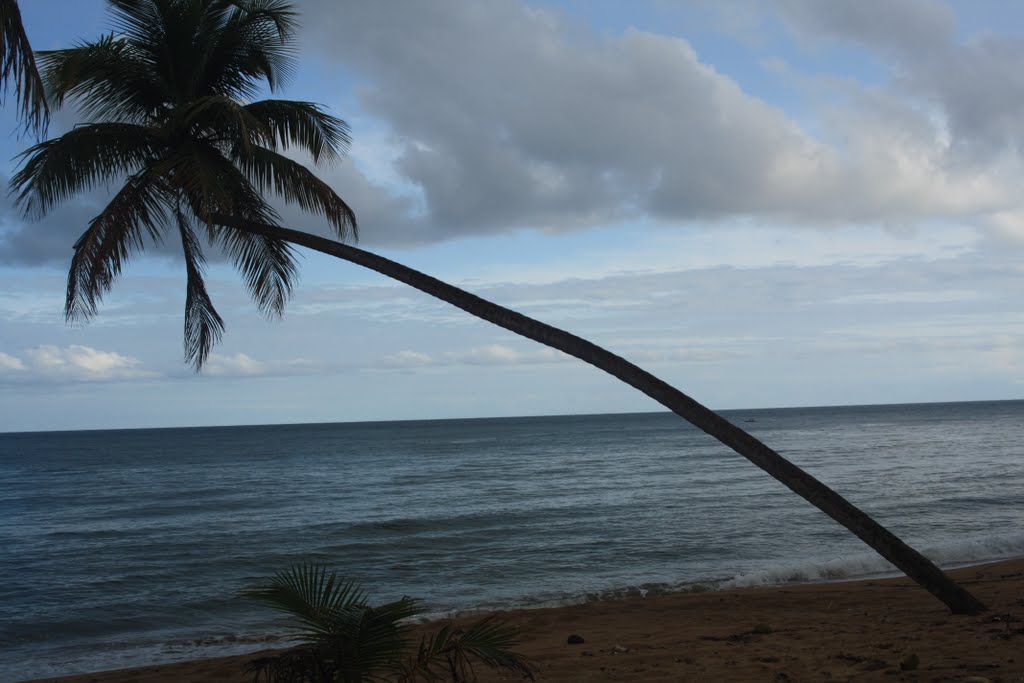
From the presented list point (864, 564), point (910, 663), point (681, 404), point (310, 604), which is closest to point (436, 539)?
point (864, 564)

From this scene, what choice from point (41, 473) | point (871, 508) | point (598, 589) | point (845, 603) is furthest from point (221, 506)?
point (41, 473)

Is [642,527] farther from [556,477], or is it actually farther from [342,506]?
[556,477]

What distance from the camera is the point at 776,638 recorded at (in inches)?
311

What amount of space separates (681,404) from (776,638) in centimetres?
271

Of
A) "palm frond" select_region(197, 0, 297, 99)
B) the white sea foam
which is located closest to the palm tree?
"palm frond" select_region(197, 0, 297, 99)

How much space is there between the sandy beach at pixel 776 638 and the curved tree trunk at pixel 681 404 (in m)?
0.63

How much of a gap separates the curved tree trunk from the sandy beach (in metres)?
0.63

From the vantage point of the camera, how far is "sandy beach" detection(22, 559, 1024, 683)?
6.27 m

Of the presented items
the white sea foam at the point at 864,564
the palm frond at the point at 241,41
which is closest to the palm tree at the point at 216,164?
the palm frond at the point at 241,41

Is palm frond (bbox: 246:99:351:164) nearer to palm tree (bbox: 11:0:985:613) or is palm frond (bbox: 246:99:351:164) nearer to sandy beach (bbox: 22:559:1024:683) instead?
palm tree (bbox: 11:0:985:613)

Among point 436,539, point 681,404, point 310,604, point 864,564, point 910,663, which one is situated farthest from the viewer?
point 436,539

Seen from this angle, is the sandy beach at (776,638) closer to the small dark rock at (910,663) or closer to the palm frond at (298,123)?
the small dark rock at (910,663)

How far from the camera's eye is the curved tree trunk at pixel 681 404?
7.21 m

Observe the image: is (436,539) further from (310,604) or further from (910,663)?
(310,604)
